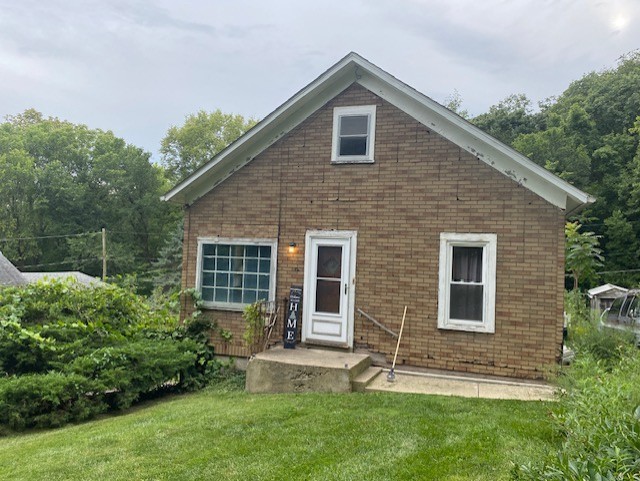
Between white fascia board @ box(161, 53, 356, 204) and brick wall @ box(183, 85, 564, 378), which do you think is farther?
white fascia board @ box(161, 53, 356, 204)

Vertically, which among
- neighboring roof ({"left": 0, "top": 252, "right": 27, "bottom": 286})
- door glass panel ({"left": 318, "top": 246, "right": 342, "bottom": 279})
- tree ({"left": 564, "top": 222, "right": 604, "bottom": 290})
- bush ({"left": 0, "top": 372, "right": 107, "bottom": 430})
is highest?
tree ({"left": 564, "top": 222, "right": 604, "bottom": 290})

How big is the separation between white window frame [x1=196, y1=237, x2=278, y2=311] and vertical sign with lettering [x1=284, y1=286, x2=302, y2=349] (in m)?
0.47

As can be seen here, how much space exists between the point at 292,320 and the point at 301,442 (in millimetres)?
4060

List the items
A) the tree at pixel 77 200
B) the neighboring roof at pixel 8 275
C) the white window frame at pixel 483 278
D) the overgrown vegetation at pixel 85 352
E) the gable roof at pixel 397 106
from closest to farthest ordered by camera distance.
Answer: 1. the overgrown vegetation at pixel 85 352
2. the gable roof at pixel 397 106
3. the white window frame at pixel 483 278
4. the neighboring roof at pixel 8 275
5. the tree at pixel 77 200

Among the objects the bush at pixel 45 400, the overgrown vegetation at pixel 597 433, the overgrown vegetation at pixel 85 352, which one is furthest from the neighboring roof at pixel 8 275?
the overgrown vegetation at pixel 597 433

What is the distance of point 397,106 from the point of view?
8.70 m

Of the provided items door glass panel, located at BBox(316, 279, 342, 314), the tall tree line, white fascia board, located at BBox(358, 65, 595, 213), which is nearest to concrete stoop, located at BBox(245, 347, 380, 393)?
door glass panel, located at BBox(316, 279, 342, 314)

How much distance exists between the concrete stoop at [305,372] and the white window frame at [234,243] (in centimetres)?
161

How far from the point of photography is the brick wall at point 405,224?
25.3 feet

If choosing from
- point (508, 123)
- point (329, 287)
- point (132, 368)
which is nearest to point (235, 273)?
point (329, 287)

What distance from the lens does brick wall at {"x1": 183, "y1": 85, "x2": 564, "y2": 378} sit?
25.3ft

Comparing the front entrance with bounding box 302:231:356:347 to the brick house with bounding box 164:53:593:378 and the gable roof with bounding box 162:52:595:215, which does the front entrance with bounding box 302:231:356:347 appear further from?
the gable roof with bounding box 162:52:595:215

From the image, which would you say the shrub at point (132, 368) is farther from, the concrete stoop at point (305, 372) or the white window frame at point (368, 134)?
the white window frame at point (368, 134)

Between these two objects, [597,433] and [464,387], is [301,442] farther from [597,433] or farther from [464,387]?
[464,387]
